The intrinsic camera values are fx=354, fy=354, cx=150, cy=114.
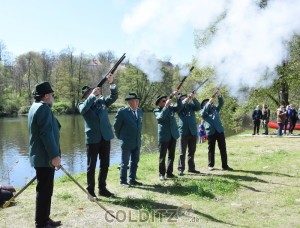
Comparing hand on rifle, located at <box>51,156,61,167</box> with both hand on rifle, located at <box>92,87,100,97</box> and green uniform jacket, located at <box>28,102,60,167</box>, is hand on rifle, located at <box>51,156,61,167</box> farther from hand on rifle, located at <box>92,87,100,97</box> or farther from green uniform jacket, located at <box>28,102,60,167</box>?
hand on rifle, located at <box>92,87,100,97</box>

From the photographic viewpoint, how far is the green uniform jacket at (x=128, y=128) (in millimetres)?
8734

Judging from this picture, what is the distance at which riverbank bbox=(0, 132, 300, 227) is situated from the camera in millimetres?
6242

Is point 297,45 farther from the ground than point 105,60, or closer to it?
closer to it

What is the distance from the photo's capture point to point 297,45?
70.8 ft

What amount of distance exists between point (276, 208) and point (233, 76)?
27.6ft

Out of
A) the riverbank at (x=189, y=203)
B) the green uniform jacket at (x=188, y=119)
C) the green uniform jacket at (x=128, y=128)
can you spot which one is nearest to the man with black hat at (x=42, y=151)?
the riverbank at (x=189, y=203)

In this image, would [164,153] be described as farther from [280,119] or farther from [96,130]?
[280,119]

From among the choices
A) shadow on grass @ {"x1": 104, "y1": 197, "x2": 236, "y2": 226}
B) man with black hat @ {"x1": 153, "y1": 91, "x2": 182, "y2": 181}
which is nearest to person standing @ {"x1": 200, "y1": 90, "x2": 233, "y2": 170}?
man with black hat @ {"x1": 153, "y1": 91, "x2": 182, "y2": 181}

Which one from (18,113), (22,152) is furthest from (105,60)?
(22,152)

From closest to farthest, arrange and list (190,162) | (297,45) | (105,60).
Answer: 1. (190,162)
2. (297,45)
3. (105,60)

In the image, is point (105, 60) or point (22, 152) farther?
point (105, 60)

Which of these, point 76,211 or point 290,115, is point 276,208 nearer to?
point 76,211

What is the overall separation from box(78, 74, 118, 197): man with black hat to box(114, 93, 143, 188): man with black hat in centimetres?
77

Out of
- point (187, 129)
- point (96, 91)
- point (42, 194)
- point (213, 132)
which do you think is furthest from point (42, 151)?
point (213, 132)
